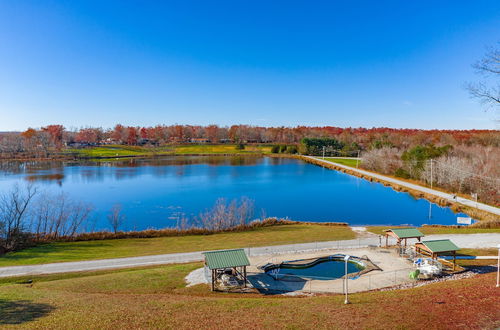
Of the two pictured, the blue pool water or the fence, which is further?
the blue pool water

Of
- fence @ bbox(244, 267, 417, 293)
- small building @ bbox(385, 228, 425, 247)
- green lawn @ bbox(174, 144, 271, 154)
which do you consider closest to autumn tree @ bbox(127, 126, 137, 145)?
green lawn @ bbox(174, 144, 271, 154)

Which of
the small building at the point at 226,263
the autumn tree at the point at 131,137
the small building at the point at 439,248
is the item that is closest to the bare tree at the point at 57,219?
the small building at the point at 226,263

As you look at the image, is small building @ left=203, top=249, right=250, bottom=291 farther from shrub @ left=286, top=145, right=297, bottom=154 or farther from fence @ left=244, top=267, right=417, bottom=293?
shrub @ left=286, top=145, right=297, bottom=154

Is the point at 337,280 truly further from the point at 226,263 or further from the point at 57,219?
the point at 57,219

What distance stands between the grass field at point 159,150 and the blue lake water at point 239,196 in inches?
1726

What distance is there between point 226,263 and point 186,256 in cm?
567

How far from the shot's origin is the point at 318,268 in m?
16.7

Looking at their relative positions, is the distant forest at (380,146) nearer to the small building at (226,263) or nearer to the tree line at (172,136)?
the tree line at (172,136)

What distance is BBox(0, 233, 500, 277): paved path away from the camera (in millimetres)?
16672

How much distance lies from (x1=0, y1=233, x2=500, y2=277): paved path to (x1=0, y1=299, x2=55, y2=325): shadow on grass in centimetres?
577

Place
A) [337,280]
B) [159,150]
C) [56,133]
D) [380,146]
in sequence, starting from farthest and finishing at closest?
[56,133], [159,150], [380,146], [337,280]

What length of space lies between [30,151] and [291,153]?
8305cm

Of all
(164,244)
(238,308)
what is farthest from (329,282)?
(164,244)

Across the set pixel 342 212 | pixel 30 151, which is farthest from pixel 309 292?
pixel 30 151
